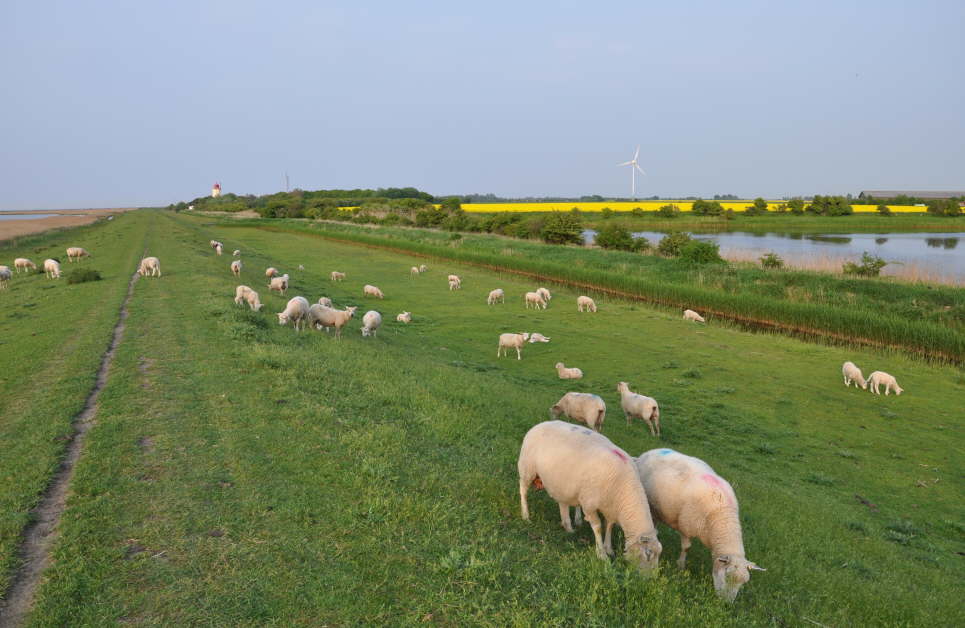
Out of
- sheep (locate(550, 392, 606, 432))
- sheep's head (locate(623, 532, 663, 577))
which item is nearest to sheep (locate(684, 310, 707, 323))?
sheep (locate(550, 392, 606, 432))

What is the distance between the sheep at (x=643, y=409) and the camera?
12.4 meters

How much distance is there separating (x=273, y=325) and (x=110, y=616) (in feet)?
40.7

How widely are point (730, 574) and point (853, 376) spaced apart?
14.7 m

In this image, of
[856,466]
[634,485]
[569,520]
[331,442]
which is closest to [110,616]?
[331,442]

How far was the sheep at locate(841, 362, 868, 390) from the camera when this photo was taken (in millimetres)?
16797

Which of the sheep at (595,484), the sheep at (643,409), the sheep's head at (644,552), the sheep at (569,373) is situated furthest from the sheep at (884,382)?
the sheep's head at (644,552)

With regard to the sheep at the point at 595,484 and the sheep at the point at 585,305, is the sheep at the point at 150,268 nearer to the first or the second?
the sheep at the point at 585,305

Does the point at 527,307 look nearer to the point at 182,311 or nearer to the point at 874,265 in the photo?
the point at 182,311

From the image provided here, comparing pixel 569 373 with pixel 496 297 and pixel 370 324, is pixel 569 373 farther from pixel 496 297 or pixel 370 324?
pixel 496 297

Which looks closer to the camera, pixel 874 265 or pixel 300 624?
pixel 300 624

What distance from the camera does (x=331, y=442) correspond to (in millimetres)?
7977

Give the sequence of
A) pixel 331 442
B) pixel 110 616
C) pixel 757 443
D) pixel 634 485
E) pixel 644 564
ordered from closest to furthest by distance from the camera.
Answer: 1. pixel 110 616
2. pixel 644 564
3. pixel 634 485
4. pixel 331 442
5. pixel 757 443

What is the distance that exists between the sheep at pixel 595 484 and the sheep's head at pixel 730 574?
0.66m

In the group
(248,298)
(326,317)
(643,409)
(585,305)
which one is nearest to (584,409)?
(643,409)
